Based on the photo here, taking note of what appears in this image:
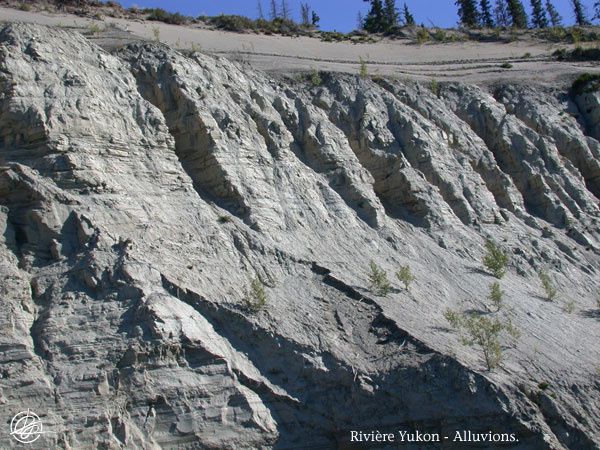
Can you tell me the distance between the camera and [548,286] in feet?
66.7

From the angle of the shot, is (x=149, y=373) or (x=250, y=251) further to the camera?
(x=250, y=251)

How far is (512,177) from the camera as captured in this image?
26.2 meters

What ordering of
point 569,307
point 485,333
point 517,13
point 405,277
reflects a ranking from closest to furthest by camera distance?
point 485,333, point 405,277, point 569,307, point 517,13

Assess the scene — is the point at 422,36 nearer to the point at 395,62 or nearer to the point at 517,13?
the point at 395,62

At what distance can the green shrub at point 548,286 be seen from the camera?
2020cm

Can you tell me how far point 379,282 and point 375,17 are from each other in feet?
140

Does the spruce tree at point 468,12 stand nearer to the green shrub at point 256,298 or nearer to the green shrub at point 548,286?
the green shrub at point 548,286

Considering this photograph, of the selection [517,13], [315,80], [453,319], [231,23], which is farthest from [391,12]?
[453,319]

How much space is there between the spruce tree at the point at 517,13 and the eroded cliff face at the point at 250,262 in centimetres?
3949

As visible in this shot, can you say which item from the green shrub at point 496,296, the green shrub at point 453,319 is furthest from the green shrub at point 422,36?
the green shrub at point 453,319

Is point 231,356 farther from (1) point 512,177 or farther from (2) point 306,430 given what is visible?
(1) point 512,177

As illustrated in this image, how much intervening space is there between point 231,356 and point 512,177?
15573mm

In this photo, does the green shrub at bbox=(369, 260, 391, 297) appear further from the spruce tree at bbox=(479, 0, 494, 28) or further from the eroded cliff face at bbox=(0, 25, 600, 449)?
the spruce tree at bbox=(479, 0, 494, 28)

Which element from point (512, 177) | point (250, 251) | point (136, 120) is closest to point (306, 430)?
point (250, 251)
